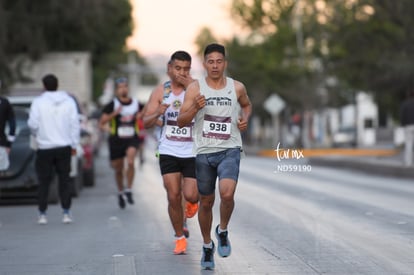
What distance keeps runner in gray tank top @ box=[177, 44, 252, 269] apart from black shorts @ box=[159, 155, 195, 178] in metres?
0.88

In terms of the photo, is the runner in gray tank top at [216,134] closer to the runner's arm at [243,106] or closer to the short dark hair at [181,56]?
the runner's arm at [243,106]

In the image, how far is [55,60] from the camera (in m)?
39.4

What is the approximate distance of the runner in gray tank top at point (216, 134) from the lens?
8539mm

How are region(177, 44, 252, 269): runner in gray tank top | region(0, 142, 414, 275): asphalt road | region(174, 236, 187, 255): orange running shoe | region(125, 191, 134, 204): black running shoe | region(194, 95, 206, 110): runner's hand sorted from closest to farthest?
1. region(194, 95, 206, 110): runner's hand
2. region(177, 44, 252, 269): runner in gray tank top
3. region(0, 142, 414, 275): asphalt road
4. region(174, 236, 187, 255): orange running shoe
5. region(125, 191, 134, 204): black running shoe

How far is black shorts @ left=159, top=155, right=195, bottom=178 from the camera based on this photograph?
960cm

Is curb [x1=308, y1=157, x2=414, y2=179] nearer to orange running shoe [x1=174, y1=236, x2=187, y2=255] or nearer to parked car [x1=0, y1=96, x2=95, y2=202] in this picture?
parked car [x1=0, y1=96, x2=95, y2=202]

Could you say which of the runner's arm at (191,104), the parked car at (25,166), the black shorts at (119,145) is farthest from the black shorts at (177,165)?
the black shorts at (119,145)

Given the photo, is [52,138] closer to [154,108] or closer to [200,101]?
[154,108]

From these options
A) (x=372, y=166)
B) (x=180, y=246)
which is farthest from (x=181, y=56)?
(x=372, y=166)

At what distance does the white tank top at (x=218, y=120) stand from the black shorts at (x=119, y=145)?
6.81 meters

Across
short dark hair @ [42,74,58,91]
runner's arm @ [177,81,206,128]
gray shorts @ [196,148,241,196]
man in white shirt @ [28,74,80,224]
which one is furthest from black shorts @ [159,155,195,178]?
short dark hair @ [42,74,58,91]

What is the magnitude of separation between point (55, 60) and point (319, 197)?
23959 mm

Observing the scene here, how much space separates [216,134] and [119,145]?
6939 mm

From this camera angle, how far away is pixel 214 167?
868cm
